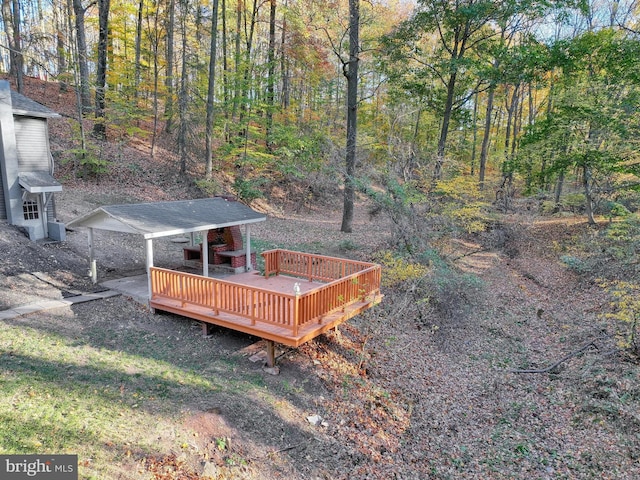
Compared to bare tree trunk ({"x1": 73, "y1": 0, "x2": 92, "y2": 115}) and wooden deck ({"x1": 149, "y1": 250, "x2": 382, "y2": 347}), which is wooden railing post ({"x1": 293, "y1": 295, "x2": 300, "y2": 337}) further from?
bare tree trunk ({"x1": 73, "y1": 0, "x2": 92, "y2": 115})

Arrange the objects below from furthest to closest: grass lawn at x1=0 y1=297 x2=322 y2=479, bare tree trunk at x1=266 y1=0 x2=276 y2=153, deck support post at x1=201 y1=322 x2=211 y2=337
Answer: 1. bare tree trunk at x1=266 y1=0 x2=276 y2=153
2. deck support post at x1=201 y1=322 x2=211 y2=337
3. grass lawn at x1=0 y1=297 x2=322 y2=479

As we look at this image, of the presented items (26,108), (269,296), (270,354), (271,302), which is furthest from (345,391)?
(26,108)

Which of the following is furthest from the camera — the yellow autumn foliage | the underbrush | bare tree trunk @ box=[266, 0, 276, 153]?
bare tree trunk @ box=[266, 0, 276, 153]

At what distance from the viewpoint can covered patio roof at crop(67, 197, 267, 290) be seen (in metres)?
8.34

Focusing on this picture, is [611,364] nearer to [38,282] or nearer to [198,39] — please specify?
[38,282]

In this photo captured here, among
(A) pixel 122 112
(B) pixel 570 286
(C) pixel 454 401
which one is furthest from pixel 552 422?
(A) pixel 122 112

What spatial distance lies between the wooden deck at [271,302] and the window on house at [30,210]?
6.21 meters

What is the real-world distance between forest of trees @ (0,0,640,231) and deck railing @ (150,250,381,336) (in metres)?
5.32

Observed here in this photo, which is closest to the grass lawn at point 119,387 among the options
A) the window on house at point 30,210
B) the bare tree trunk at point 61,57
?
the window on house at point 30,210

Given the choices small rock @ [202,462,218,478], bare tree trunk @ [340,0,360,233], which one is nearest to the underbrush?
small rock @ [202,462,218,478]

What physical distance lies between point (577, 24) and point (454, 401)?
27.3m

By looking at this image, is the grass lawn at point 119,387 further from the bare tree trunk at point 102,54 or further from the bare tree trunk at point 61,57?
the bare tree trunk at point 102,54

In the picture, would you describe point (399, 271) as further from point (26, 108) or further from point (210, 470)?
point (26, 108)

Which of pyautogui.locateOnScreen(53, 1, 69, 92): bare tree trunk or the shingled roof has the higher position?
pyautogui.locateOnScreen(53, 1, 69, 92): bare tree trunk
